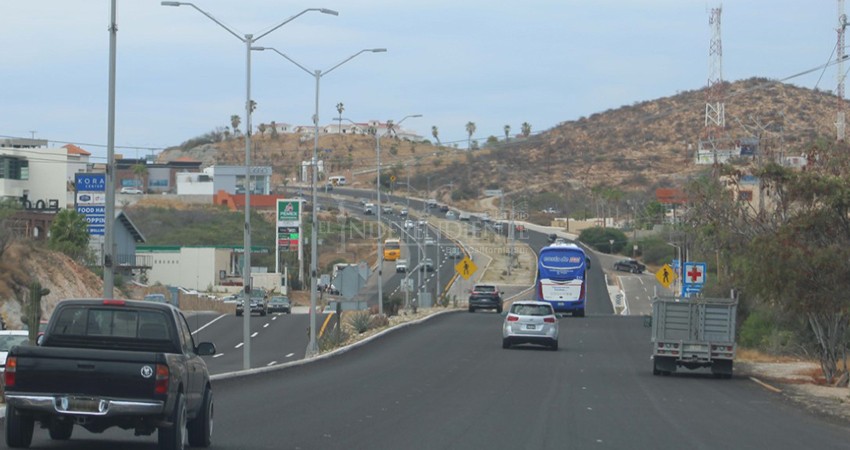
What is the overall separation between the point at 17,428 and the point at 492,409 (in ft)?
33.1

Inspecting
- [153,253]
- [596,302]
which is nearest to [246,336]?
[596,302]

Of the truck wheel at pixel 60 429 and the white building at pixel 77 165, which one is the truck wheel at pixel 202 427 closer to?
the truck wheel at pixel 60 429

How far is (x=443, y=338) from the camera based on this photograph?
4734 cm

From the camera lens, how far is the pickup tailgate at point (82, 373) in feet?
40.4

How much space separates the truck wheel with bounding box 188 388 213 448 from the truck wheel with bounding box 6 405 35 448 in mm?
1934

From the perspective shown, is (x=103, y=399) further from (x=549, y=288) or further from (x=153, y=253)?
(x=153, y=253)

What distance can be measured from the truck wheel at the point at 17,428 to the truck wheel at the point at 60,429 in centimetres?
23

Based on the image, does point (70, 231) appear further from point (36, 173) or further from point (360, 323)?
point (360, 323)

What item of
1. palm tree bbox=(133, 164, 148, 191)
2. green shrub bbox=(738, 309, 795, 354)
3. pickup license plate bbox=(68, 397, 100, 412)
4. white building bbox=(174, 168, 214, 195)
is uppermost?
palm tree bbox=(133, 164, 148, 191)

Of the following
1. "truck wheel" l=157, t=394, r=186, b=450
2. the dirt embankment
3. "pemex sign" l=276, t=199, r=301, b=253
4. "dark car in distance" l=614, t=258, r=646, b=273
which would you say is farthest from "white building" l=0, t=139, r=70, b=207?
"truck wheel" l=157, t=394, r=186, b=450

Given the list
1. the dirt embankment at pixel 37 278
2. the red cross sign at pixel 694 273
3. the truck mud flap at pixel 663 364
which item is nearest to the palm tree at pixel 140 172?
the dirt embankment at pixel 37 278

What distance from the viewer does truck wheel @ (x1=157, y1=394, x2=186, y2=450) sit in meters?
12.9

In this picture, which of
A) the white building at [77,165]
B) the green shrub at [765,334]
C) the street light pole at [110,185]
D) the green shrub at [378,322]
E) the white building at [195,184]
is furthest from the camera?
the white building at [195,184]

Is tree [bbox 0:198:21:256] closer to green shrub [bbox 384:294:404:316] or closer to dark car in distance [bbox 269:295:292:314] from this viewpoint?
dark car in distance [bbox 269:295:292:314]
